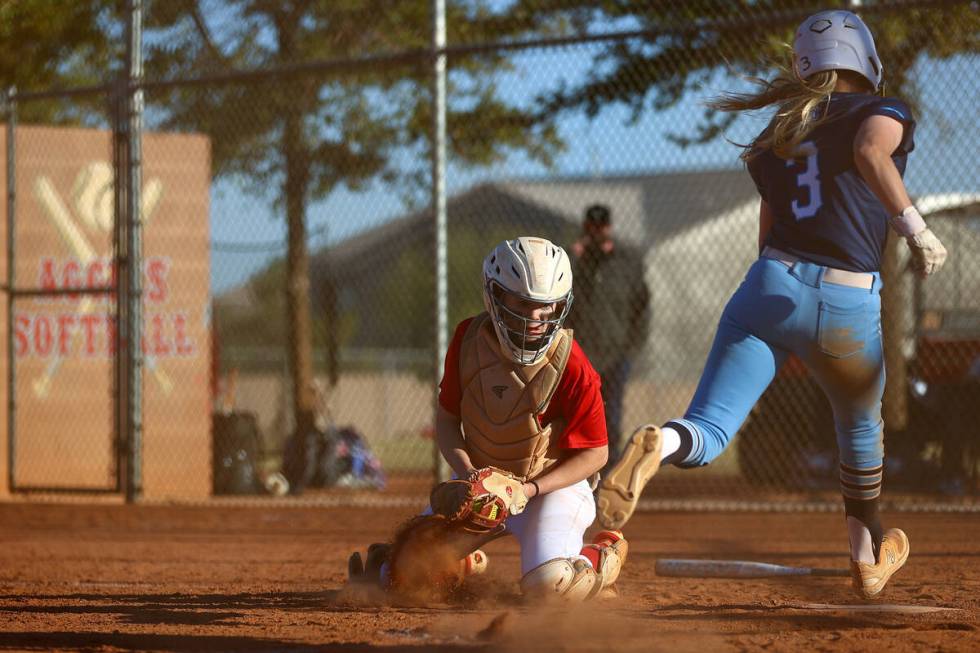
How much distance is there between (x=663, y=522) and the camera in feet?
27.6

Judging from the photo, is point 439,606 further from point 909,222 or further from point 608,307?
point 608,307

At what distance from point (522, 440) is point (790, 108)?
5.04ft

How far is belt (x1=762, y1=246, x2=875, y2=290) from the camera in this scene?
4.34 m

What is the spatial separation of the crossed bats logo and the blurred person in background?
12.2 ft

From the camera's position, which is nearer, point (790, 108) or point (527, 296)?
point (527, 296)

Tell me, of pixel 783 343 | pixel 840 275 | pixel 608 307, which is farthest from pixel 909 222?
pixel 608 307

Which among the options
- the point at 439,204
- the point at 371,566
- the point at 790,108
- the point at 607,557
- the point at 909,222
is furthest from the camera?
the point at 439,204

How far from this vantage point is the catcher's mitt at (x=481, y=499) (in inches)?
168

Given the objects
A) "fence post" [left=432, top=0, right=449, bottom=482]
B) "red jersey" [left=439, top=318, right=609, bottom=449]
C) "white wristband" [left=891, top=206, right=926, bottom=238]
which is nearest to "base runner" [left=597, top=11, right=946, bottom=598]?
"white wristband" [left=891, top=206, right=926, bottom=238]

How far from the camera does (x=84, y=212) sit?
34.9ft

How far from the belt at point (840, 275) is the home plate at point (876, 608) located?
1.12m

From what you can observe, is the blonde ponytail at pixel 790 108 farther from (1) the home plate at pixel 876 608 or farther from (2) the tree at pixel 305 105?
(2) the tree at pixel 305 105

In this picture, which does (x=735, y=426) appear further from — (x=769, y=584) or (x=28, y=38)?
(x=28, y=38)

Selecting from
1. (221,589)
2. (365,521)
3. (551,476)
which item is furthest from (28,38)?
(551,476)
